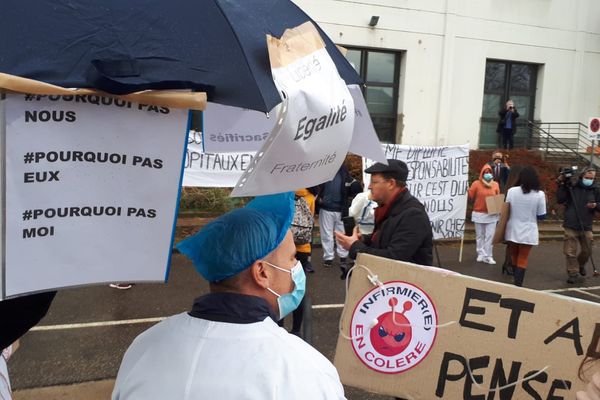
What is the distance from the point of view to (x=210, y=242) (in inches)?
57.3

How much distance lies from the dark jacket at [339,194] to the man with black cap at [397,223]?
4129 mm

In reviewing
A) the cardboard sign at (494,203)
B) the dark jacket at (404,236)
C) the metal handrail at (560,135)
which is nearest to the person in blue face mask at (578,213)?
the cardboard sign at (494,203)

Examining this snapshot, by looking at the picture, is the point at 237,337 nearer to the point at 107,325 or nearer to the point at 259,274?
the point at 259,274

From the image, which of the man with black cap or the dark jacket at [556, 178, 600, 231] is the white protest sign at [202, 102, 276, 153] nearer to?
the man with black cap

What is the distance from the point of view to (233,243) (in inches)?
56.5

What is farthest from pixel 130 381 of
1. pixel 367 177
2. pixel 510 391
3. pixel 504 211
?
pixel 504 211

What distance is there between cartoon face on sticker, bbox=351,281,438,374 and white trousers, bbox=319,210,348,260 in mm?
5079

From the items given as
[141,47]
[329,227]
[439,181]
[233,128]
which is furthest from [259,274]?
[439,181]

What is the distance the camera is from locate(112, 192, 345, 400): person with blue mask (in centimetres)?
121

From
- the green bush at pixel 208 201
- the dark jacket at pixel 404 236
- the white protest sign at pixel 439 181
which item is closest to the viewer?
the dark jacket at pixel 404 236

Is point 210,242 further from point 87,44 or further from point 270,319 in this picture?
point 87,44

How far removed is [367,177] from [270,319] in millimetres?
5688

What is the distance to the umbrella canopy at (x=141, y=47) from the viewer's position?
43.6 inches

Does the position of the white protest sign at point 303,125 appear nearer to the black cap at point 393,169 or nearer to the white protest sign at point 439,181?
the black cap at point 393,169
